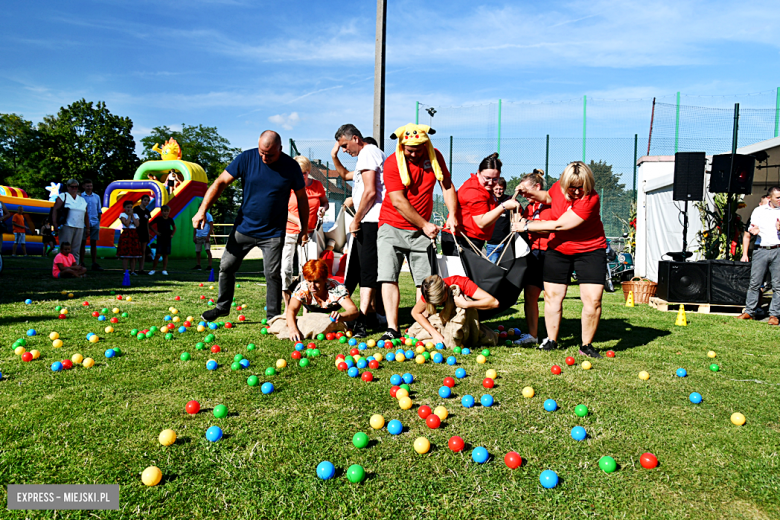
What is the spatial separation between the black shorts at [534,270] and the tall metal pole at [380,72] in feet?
13.2

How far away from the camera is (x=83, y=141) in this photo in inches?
1678

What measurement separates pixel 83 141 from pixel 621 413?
4974cm

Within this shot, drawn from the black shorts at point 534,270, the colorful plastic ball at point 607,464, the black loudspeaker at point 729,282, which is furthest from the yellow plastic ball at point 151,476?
the black loudspeaker at point 729,282

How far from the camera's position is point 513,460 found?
2424mm

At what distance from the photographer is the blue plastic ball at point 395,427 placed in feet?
9.28

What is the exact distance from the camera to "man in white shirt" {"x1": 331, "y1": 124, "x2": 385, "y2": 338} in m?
5.08

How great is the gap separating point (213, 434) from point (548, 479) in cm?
173

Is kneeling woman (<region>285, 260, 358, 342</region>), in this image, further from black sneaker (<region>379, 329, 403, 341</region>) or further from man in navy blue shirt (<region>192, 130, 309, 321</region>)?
man in navy blue shirt (<region>192, 130, 309, 321</region>)

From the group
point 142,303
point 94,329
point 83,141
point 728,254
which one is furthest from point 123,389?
point 83,141

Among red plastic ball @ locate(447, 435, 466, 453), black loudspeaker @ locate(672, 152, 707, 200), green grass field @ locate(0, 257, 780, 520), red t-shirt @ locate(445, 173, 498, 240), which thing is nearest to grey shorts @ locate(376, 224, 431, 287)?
red t-shirt @ locate(445, 173, 498, 240)

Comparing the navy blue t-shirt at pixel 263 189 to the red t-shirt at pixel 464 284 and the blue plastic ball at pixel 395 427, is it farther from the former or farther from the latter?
the blue plastic ball at pixel 395 427

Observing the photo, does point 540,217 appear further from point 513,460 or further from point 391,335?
point 513,460

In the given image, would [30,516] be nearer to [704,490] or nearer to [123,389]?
[123,389]

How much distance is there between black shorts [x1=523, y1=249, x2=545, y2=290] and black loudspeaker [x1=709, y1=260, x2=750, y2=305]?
4818mm
